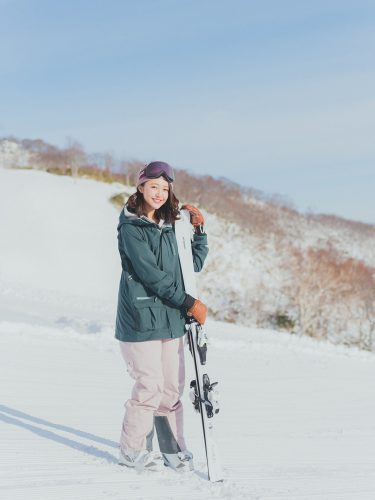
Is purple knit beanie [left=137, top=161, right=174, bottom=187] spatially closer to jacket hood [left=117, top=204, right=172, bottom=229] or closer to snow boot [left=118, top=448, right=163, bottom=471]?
jacket hood [left=117, top=204, right=172, bottom=229]

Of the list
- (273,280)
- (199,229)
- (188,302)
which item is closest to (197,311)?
(188,302)

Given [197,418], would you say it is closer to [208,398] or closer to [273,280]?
[208,398]

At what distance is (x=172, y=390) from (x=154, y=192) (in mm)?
1363

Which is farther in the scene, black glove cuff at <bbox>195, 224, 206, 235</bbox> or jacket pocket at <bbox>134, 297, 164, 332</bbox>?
black glove cuff at <bbox>195, 224, 206, 235</bbox>

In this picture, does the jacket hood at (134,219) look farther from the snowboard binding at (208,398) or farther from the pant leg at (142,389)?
the snowboard binding at (208,398)

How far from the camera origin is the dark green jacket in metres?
3.78

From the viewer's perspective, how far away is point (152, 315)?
12.6 ft

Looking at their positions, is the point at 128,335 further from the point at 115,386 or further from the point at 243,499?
the point at 115,386

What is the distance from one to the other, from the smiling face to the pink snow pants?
0.91m

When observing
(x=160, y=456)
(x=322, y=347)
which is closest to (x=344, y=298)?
(x=322, y=347)

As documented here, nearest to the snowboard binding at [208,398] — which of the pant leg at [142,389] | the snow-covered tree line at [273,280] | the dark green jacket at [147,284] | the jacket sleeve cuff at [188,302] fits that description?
the pant leg at [142,389]

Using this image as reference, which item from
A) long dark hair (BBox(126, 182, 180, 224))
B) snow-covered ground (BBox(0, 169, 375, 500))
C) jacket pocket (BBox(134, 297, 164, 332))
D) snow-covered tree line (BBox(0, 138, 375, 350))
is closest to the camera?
snow-covered ground (BBox(0, 169, 375, 500))

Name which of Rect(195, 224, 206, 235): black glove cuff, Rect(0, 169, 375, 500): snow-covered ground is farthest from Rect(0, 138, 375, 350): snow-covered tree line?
Rect(195, 224, 206, 235): black glove cuff

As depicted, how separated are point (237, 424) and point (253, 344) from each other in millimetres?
7473
